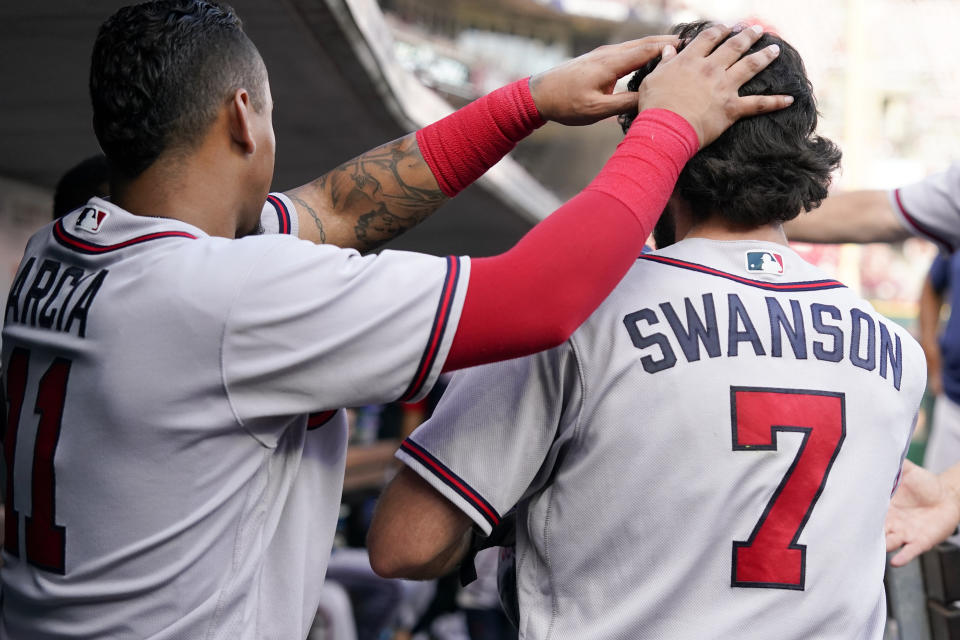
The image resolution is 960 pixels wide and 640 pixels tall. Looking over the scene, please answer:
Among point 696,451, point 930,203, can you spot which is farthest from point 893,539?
point 930,203

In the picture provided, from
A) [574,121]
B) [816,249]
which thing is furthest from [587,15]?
[574,121]

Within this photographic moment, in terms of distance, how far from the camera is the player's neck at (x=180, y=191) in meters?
1.49

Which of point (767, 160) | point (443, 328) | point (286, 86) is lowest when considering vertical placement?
point (443, 328)

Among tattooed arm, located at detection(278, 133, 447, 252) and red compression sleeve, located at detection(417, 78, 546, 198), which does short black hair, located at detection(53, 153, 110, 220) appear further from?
red compression sleeve, located at detection(417, 78, 546, 198)

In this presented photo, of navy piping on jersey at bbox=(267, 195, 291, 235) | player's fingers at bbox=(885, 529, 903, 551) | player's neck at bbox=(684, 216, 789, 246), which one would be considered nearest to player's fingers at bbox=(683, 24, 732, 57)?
player's neck at bbox=(684, 216, 789, 246)

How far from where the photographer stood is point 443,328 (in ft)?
4.34

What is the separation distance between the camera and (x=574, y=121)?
1.77 meters

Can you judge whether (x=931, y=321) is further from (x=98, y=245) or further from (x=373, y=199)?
(x=98, y=245)

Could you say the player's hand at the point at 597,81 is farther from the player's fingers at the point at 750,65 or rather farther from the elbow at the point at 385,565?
the elbow at the point at 385,565

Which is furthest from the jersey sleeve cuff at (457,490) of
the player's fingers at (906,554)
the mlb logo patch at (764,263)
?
the player's fingers at (906,554)

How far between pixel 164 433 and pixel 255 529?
8.8 inches

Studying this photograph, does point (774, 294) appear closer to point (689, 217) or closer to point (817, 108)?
point (689, 217)

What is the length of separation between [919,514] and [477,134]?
128 centimetres

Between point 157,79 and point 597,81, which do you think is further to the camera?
point 597,81
